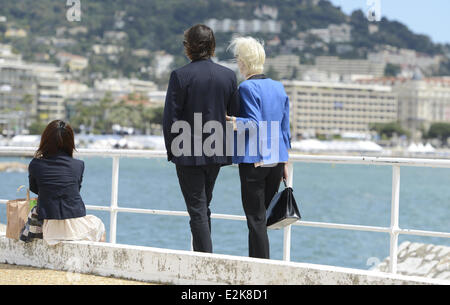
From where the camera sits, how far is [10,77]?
17238cm

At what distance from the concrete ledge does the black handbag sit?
19.0 inches

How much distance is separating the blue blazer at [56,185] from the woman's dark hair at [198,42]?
0.96 metres

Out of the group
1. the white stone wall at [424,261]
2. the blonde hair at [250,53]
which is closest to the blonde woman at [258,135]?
the blonde hair at [250,53]

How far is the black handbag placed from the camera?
451 cm

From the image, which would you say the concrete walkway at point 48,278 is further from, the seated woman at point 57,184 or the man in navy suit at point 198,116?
the man in navy suit at point 198,116

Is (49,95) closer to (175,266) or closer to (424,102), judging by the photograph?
(424,102)

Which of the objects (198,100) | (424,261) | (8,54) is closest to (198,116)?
(198,100)

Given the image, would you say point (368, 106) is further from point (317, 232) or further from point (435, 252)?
point (435, 252)

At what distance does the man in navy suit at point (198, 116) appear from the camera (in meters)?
4.39

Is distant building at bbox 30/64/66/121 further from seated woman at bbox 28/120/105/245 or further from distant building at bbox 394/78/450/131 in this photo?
seated woman at bbox 28/120/105/245

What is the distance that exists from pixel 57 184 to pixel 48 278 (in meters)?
0.56

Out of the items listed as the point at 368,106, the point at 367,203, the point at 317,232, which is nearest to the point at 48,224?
the point at 317,232

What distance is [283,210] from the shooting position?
453cm
